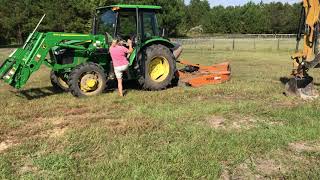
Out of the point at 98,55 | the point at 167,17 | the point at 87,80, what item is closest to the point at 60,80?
the point at 98,55

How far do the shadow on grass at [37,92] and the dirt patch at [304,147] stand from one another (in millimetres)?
6692

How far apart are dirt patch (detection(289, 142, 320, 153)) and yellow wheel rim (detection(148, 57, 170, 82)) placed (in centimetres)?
588

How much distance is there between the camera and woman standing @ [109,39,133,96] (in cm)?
1082

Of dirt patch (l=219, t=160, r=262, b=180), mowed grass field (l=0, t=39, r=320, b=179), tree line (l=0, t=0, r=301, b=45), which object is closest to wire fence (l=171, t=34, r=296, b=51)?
tree line (l=0, t=0, r=301, b=45)

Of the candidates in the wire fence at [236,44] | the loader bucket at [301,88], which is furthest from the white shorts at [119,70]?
the wire fence at [236,44]

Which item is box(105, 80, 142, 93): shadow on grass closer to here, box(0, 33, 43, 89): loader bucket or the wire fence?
box(0, 33, 43, 89): loader bucket

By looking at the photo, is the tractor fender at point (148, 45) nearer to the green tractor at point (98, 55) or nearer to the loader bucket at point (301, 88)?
the green tractor at point (98, 55)

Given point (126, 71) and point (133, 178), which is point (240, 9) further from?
point (133, 178)

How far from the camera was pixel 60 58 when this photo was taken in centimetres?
1109

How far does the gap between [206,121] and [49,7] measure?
4387 centimetres

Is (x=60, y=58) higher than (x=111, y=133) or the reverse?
higher

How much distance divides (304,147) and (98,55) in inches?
245

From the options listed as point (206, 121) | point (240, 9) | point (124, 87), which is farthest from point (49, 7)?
point (240, 9)

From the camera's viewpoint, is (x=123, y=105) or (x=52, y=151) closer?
(x=52, y=151)
